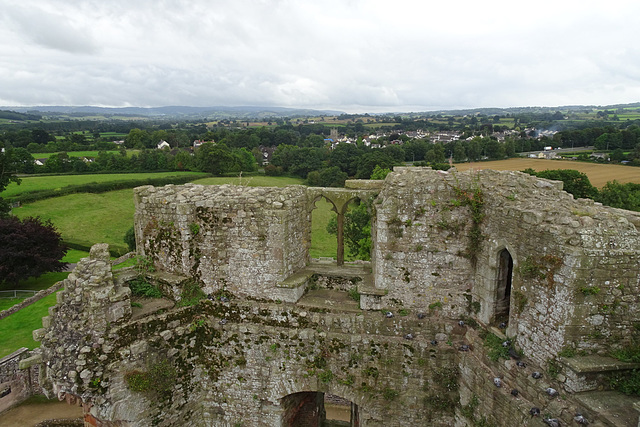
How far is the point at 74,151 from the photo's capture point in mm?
84938

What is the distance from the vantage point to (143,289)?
10.6 m

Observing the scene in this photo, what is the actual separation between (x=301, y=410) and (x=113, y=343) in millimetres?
6159

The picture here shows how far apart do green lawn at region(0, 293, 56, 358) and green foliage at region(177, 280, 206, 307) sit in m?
12.3

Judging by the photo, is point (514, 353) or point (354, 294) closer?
point (514, 353)

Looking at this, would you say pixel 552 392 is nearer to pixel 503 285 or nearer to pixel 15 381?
pixel 503 285

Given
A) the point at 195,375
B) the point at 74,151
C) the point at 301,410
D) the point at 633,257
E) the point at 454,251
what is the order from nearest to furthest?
the point at 633,257 < the point at 454,251 < the point at 195,375 < the point at 301,410 < the point at 74,151

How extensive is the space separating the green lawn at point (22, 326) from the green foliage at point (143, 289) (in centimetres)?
1109

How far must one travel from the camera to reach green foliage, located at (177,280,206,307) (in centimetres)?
1033

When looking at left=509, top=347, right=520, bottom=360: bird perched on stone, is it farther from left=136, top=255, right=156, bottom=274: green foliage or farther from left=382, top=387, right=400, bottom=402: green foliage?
left=136, top=255, right=156, bottom=274: green foliage

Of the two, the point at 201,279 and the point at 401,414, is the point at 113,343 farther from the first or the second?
the point at 401,414

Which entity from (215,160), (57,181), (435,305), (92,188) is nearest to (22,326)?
(435,305)

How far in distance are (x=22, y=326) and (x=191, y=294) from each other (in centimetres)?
1497

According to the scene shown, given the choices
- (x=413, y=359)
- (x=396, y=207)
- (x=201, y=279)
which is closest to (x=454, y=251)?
(x=396, y=207)

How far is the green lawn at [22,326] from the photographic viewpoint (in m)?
17.6
